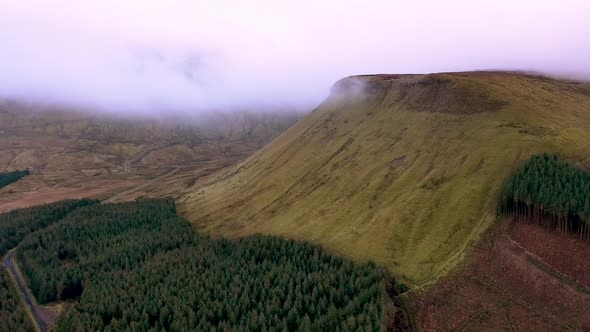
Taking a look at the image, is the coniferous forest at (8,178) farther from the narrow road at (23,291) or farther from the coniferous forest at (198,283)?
the coniferous forest at (198,283)

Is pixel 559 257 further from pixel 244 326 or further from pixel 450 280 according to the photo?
pixel 244 326

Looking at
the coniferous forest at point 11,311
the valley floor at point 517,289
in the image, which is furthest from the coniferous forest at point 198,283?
the valley floor at point 517,289

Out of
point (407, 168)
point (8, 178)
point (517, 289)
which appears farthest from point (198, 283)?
point (8, 178)

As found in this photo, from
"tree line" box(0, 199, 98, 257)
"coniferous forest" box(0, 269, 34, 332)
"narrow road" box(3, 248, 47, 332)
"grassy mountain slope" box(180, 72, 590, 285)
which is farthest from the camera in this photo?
"tree line" box(0, 199, 98, 257)

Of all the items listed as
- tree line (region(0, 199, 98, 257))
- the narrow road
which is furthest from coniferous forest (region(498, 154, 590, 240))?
tree line (region(0, 199, 98, 257))

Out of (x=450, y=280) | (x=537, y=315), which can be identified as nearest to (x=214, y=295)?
(x=450, y=280)

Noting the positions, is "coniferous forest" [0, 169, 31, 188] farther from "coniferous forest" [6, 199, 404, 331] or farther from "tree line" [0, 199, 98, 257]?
"coniferous forest" [6, 199, 404, 331]

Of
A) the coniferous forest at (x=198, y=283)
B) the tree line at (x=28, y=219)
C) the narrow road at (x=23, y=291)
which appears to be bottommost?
the narrow road at (x=23, y=291)
